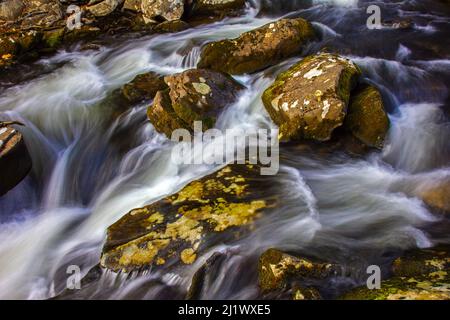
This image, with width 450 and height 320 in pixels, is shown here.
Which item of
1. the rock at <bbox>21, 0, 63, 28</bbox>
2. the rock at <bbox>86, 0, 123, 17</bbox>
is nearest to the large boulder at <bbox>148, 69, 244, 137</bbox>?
the rock at <bbox>86, 0, 123, 17</bbox>

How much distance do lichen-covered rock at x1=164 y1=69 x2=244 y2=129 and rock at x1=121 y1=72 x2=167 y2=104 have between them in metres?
1.20

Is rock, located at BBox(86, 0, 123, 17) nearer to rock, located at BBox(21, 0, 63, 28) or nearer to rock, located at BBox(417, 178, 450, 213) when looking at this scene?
rock, located at BBox(21, 0, 63, 28)

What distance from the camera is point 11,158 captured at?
706cm

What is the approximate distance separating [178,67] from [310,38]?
9.39 feet

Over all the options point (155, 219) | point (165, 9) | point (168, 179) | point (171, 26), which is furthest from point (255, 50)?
point (155, 219)

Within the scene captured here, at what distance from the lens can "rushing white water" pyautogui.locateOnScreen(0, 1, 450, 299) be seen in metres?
5.37

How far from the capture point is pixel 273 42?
28.6 feet

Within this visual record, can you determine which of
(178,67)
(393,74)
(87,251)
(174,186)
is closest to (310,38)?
(393,74)

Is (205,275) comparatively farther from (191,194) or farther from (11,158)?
(11,158)

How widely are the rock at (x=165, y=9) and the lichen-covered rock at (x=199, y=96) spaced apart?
4385 mm

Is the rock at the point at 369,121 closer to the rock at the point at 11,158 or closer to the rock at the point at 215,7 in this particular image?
the rock at the point at 11,158

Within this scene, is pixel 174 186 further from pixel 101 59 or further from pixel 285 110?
pixel 101 59

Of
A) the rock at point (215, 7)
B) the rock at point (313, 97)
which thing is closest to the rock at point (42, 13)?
the rock at point (215, 7)
